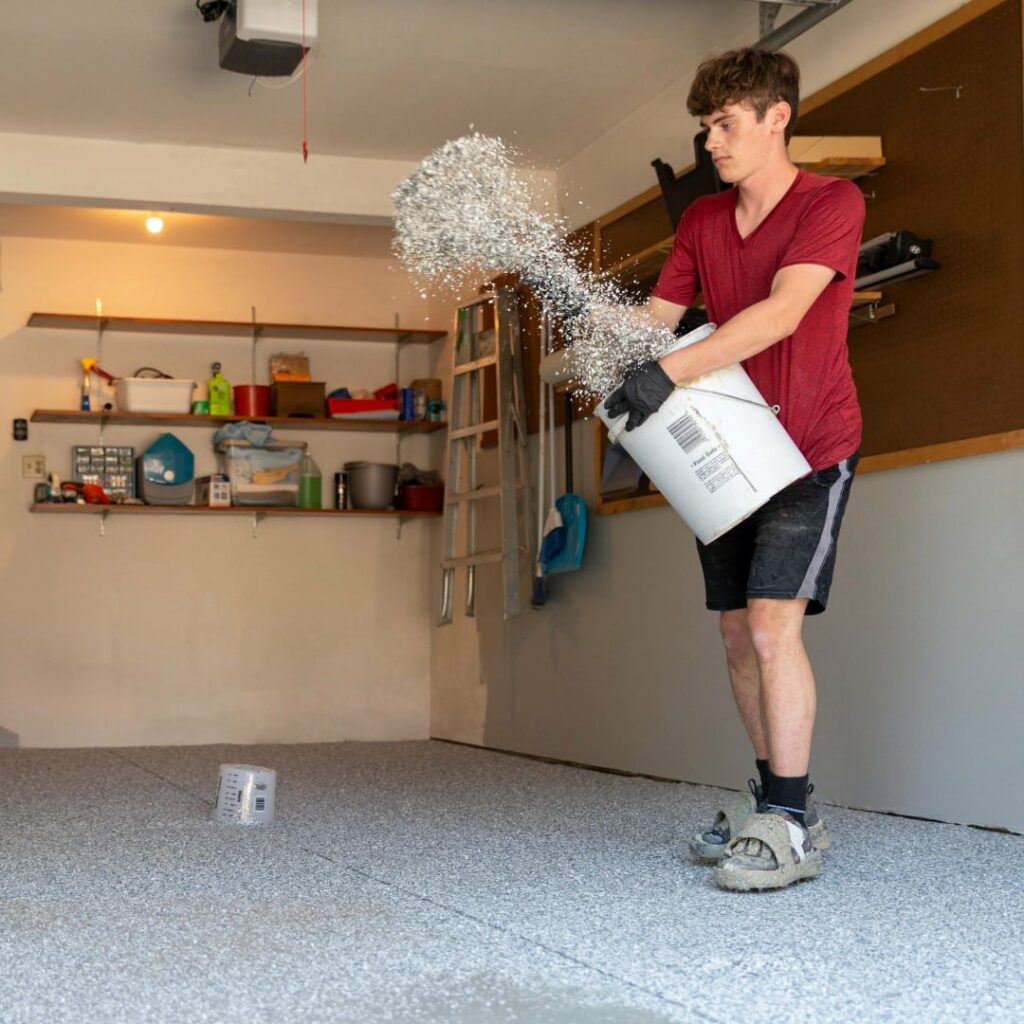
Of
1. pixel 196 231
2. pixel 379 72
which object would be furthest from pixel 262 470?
pixel 379 72

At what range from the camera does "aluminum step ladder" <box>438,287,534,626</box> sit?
5465 millimetres

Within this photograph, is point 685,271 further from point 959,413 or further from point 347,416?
point 347,416

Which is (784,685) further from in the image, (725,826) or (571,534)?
(571,534)

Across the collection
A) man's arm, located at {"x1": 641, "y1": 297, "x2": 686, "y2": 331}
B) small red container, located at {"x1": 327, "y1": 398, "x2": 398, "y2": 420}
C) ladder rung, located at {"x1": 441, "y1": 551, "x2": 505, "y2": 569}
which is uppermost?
small red container, located at {"x1": 327, "y1": 398, "x2": 398, "y2": 420}

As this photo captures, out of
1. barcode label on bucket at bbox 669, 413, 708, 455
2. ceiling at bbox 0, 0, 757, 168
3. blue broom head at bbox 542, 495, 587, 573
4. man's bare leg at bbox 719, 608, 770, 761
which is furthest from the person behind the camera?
blue broom head at bbox 542, 495, 587, 573

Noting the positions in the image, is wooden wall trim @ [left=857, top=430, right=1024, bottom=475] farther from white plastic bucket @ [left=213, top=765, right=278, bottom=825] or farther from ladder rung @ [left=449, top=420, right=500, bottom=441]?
ladder rung @ [left=449, top=420, right=500, bottom=441]

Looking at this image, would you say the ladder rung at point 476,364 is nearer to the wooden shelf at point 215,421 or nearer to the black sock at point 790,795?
the wooden shelf at point 215,421

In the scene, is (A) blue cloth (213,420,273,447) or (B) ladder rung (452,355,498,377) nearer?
(B) ladder rung (452,355,498,377)

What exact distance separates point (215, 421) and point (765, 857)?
15.6ft

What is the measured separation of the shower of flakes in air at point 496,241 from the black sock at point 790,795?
73 cm

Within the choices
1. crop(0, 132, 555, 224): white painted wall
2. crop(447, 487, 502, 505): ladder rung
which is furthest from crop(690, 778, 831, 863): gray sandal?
crop(0, 132, 555, 224): white painted wall

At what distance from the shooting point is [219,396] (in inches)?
258

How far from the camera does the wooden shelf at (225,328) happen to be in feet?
21.2

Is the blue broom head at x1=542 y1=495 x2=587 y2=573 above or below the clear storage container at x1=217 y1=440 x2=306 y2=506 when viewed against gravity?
below
